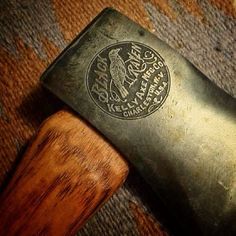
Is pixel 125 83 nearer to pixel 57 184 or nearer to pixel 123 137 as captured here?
pixel 123 137

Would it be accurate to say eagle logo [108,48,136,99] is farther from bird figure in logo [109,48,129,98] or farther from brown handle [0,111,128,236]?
brown handle [0,111,128,236]

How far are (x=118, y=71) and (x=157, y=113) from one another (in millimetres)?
125

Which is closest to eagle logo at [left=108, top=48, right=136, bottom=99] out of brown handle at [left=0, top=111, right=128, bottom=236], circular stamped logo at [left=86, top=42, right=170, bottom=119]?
circular stamped logo at [left=86, top=42, right=170, bottom=119]

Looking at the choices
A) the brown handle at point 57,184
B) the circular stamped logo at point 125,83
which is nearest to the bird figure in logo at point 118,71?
the circular stamped logo at point 125,83

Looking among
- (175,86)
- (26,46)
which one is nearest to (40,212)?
(175,86)

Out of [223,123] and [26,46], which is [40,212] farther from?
[26,46]

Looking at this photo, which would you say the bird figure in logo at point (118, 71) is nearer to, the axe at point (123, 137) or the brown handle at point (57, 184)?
the axe at point (123, 137)

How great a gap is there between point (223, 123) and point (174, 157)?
131mm

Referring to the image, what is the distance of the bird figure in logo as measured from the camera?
704 millimetres

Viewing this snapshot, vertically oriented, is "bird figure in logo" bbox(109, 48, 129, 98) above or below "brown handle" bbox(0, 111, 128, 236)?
above

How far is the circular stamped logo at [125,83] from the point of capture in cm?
70

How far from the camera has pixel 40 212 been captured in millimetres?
641

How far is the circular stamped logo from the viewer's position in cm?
70

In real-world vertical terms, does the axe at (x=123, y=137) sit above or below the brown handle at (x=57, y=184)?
above
